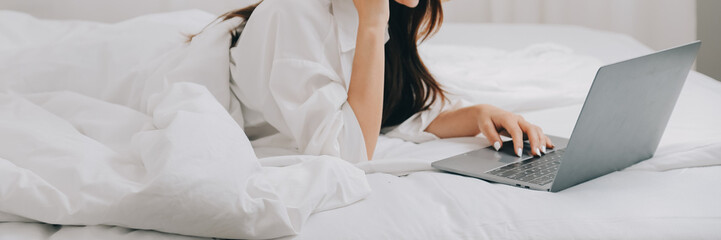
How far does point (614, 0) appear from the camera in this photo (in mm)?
3004

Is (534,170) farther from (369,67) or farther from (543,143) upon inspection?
(369,67)

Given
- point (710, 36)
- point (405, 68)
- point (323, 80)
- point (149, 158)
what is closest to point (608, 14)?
point (710, 36)

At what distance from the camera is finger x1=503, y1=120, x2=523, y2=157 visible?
1092 millimetres

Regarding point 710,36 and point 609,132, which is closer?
point 609,132

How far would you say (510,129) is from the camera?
1141mm

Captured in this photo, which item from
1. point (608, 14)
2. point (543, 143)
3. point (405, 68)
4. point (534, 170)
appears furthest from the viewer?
point (608, 14)

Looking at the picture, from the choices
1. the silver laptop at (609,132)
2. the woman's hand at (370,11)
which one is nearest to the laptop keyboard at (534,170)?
the silver laptop at (609,132)

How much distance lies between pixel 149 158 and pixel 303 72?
1.13 ft

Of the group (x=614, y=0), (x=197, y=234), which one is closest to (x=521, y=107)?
(x=197, y=234)

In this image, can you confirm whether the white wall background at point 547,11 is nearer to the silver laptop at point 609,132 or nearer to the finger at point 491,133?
the finger at point 491,133

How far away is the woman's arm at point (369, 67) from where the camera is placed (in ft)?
3.82

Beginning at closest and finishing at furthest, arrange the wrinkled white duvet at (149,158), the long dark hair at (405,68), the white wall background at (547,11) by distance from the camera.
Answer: the wrinkled white duvet at (149,158), the long dark hair at (405,68), the white wall background at (547,11)

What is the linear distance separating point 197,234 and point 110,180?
0.42ft

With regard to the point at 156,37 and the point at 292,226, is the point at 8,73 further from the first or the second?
the point at 292,226
